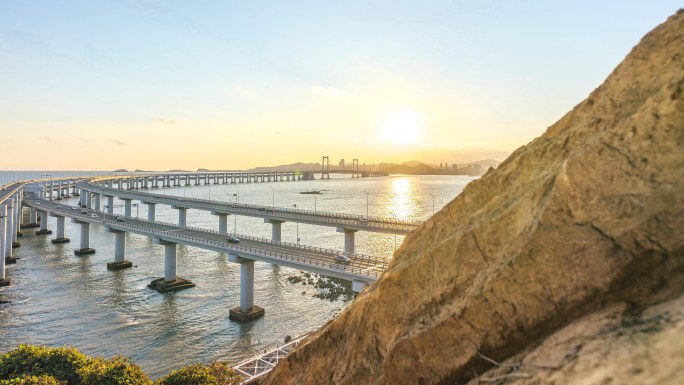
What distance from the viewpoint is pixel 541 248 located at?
6.05 meters

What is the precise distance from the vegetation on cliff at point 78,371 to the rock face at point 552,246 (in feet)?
49.8

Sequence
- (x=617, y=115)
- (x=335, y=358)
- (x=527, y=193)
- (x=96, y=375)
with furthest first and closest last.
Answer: (x=96, y=375) < (x=335, y=358) < (x=527, y=193) < (x=617, y=115)

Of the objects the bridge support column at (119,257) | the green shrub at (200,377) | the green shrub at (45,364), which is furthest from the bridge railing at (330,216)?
the green shrub at (45,364)

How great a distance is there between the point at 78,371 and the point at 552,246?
2368cm

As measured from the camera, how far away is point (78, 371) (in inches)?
813

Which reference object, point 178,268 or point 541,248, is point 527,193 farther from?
point 178,268

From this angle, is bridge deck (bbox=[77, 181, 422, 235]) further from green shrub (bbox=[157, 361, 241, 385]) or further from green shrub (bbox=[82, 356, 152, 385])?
green shrub (bbox=[82, 356, 152, 385])

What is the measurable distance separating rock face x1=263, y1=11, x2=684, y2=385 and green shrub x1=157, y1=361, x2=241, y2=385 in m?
14.6

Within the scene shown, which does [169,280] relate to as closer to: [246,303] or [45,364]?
[246,303]

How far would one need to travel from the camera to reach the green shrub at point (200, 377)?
20547 millimetres

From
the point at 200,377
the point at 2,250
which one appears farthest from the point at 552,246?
the point at 2,250

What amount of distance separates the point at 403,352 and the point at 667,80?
6.15m

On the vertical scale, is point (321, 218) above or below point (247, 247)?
above

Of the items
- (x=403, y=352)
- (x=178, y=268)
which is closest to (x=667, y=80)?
(x=403, y=352)
